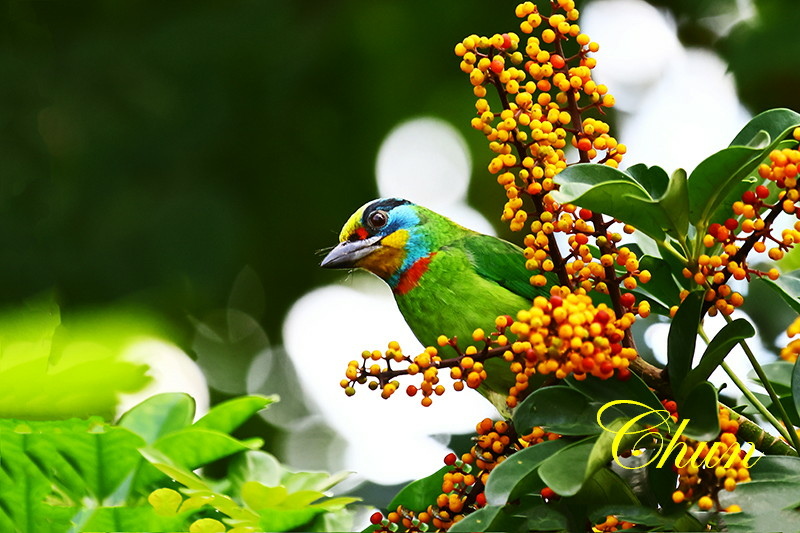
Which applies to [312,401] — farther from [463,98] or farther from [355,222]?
[355,222]

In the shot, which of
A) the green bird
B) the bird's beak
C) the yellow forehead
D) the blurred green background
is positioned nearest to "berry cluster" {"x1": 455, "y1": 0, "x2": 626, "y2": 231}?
the green bird

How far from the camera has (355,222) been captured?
2.06 metres

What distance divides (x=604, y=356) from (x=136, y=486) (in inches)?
21.4

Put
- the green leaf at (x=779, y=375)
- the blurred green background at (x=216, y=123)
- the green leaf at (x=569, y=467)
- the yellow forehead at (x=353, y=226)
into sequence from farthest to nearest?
the blurred green background at (x=216, y=123), the yellow forehead at (x=353, y=226), the green leaf at (x=779, y=375), the green leaf at (x=569, y=467)

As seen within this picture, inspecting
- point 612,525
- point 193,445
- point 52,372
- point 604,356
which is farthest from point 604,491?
point 52,372

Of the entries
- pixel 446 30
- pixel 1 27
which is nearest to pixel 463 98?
pixel 446 30

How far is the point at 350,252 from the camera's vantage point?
6.52 feet

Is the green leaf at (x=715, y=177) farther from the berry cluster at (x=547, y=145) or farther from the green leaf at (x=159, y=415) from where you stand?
the green leaf at (x=159, y=415)

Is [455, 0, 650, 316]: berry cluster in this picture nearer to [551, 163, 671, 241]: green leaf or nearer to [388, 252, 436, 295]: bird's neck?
[551, 163, 671, 241]: green leaf

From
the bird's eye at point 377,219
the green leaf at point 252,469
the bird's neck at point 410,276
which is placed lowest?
the green leaf at point 252,469

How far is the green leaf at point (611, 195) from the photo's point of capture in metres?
0.98

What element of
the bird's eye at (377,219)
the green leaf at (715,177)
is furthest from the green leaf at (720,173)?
the bird's eye at (377,219)

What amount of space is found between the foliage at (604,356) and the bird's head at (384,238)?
92 cm

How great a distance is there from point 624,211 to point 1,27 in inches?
123
